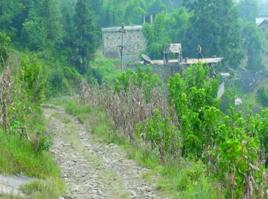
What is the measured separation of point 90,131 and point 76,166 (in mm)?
5329

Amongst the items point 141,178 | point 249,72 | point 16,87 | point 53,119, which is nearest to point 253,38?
point 249,72

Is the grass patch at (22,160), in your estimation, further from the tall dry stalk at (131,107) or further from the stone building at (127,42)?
the stone building at (127,42)

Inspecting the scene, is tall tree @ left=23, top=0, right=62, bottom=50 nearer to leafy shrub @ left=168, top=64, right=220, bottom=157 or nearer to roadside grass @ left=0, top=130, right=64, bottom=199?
leafy shrub @ left=168, top=64, right=220, bottom=157

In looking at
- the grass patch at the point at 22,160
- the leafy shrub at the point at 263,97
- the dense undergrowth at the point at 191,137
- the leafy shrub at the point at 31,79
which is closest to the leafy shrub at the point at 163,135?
the dense undergrowth at the point at 191,137

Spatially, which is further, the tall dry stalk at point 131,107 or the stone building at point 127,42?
the stone building at point 127,42

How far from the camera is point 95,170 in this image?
10.4m

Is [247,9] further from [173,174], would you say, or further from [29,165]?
[29,165]

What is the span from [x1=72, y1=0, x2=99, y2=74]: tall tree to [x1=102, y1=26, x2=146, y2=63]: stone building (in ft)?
14.4

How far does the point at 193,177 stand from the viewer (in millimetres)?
8344

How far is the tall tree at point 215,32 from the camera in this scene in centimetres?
3247

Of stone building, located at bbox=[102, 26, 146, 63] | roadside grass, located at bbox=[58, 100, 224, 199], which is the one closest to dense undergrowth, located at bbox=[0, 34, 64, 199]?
roadside grass, located at bbox=[58, 100, 224, 199]

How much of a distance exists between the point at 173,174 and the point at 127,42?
27.0 metres

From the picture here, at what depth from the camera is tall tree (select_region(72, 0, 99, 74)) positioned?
30375 millimetres

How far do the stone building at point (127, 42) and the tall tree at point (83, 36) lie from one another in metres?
4.39
